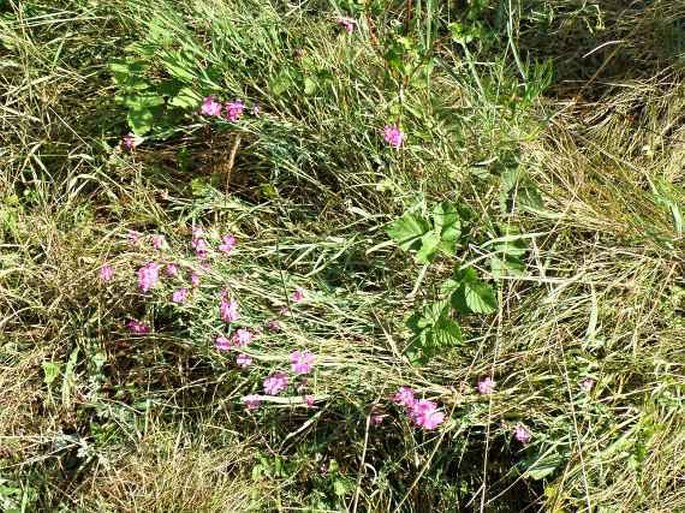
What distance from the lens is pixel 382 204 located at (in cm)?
222

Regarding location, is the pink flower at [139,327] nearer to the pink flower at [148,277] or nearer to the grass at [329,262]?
the grass at [329,262]

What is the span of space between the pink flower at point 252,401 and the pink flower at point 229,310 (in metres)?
0.18

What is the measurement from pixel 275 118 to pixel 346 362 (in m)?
0.67

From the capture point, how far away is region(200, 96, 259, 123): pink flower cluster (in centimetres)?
223

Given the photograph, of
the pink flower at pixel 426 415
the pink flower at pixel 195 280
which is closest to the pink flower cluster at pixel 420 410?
the pink flower at pixel 426 415

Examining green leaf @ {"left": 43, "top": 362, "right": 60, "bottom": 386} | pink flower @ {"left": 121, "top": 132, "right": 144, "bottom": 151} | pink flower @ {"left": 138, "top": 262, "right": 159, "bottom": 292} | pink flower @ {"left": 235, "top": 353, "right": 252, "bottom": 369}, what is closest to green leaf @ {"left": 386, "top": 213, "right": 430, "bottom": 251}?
pink flower @ {"left": 235, "top": 353, "right": 252, "bottom": 369}

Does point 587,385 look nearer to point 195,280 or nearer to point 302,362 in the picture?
point 302,362

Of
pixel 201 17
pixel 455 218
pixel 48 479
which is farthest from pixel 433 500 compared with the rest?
pixel 201 17

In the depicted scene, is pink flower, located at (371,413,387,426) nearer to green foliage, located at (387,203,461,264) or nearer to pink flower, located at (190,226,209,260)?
green foliage, located at (387,203,461,264)

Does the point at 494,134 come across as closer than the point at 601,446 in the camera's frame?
No

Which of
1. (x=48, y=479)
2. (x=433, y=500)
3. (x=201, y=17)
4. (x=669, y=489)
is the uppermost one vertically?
(x=201, y=17)

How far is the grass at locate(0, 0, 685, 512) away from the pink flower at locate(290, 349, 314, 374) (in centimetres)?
3

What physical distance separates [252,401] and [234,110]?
728 mm

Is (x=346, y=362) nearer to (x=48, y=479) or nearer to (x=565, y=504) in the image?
(x=565, y=504)
